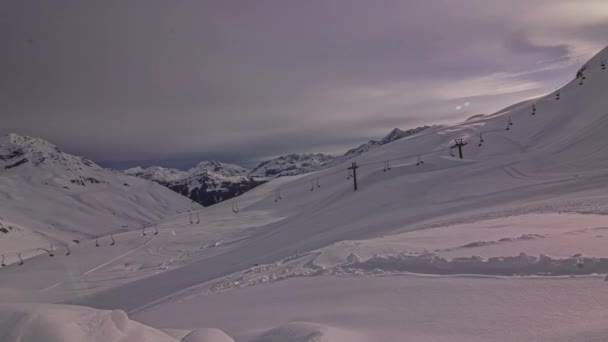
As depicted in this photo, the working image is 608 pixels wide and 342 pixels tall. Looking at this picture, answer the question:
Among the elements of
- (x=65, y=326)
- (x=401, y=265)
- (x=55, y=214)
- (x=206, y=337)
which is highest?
(x=65, y=326)

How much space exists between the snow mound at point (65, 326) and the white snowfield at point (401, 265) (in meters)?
1.32

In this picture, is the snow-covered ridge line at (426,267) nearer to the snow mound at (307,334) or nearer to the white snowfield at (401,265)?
the white snowfield at (401,265)

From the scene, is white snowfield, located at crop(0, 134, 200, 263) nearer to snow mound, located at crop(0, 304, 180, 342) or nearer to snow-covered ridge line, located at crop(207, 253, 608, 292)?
snow-covered ridge line, located at crop(207, 253, 608, 292)

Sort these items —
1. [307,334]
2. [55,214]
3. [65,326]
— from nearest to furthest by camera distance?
1. [65,326]
2. [307,334]
3. [55,214]

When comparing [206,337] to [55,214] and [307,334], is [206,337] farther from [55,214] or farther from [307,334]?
[55,214]

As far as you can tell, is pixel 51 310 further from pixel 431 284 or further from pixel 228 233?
pixel 228 233

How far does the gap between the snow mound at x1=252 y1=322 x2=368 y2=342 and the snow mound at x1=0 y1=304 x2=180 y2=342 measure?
1298 mm

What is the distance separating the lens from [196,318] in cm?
594

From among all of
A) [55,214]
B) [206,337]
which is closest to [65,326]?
[206,337]

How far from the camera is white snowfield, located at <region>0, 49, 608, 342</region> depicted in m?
3.98

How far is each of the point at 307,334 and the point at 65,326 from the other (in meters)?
2.66

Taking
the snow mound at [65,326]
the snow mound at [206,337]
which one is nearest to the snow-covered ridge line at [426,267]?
the snow mound at [206,337]

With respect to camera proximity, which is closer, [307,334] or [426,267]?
[307,334]

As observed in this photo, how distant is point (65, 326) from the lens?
118 inches
